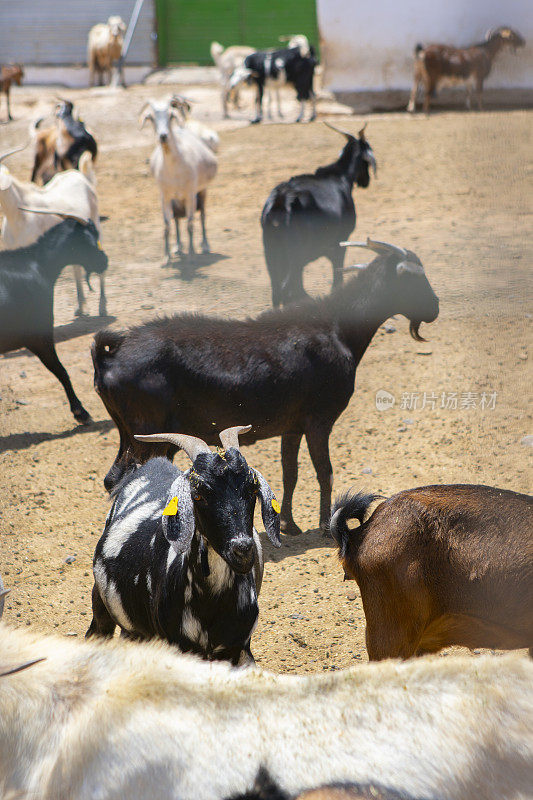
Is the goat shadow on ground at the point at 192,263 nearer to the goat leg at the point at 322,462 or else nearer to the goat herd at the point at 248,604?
the goat herd at the point at 248,604

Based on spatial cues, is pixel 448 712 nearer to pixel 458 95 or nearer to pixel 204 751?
pixel 204 751

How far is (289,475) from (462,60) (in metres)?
11.4

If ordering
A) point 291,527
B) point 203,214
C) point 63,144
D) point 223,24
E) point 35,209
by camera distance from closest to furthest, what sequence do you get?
point 291,527 < point 35,209 < point 203,214 < point 63,144 < point 223,24

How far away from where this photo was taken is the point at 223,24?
66.0ft

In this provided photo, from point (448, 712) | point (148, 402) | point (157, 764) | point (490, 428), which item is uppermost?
point (448, 712)

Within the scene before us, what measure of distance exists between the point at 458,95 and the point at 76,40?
1001 cm

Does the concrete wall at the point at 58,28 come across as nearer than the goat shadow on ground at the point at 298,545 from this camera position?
No

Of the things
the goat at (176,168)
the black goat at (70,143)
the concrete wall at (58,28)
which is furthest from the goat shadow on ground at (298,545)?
the concrete wall at (58,28)

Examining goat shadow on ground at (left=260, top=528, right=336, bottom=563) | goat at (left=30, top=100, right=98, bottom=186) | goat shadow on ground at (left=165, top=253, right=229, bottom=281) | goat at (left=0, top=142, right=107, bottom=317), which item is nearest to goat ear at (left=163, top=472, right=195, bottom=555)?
goat shadow on ground at (left=260, top=528, right=336, bottom=563)

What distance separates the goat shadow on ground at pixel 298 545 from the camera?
4.67 metres

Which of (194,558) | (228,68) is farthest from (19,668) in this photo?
(228,68)

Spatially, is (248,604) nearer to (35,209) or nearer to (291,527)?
(291,527)

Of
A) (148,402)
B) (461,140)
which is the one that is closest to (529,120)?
(461,140)

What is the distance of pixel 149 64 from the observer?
20250mm
